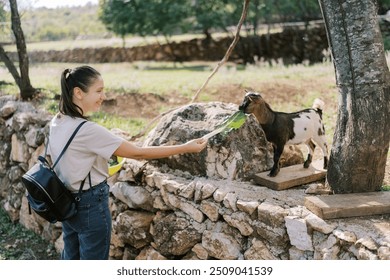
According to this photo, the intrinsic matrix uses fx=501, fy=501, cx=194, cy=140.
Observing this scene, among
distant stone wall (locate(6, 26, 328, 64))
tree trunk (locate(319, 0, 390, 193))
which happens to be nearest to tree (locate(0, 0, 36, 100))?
tree trunk (locate(319, 0, 390, 193))

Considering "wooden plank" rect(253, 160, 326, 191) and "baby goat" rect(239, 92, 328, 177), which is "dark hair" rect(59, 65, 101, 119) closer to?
"baby goat" rect(239, 92, 328, 177)

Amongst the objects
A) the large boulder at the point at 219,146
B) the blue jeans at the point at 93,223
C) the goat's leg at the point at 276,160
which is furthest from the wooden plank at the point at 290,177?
the blue jeans at the point at 93,223

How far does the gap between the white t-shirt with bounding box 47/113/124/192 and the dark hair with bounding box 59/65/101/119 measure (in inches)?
2.0

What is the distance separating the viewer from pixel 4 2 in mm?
7016

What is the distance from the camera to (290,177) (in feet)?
12.3

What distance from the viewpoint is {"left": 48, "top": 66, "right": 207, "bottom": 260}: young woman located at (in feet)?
9.10

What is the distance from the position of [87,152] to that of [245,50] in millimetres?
14680

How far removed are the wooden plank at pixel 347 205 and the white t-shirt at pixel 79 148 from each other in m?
1.31

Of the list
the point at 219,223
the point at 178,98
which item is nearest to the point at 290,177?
the point at 219,223

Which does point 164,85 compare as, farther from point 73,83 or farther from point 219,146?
point 73,83

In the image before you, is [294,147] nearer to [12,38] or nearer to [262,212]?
[262,212]

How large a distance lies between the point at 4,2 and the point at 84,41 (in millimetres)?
8156

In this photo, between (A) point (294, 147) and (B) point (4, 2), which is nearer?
(A) point (294, 147)
